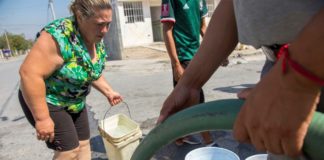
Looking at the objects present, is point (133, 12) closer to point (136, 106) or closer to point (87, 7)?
point (136, 106)

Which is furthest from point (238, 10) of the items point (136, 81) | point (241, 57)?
point (241, 57)

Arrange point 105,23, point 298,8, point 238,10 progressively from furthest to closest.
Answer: point 105,23, point 238,10, point 298,8

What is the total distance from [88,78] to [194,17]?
1291 millimetres

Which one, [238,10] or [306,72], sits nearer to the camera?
[306,72]

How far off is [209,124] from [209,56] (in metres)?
0.43

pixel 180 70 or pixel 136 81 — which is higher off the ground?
pixel 180 70

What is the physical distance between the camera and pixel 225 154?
2.45m

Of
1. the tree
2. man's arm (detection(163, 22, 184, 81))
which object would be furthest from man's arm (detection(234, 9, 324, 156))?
the tree

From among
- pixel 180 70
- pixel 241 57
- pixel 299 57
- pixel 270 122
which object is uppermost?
pixel 299 57

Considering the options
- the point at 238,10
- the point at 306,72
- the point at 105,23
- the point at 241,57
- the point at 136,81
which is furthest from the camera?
the point at 241,57

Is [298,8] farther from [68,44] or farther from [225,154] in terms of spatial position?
[225,154]

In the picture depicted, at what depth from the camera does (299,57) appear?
562 millimetres

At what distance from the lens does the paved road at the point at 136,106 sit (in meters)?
3.50

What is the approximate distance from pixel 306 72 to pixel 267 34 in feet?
0.97
